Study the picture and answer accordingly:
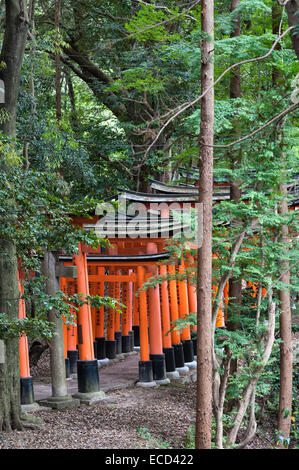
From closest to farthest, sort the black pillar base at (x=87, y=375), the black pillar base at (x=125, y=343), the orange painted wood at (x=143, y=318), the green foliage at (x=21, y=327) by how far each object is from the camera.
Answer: the green foliage at (x=21, y=327) → the black pillar base at (x=87, y=375) → the orange painted wood at (x=143, y=318) → the black pillar base at (x=125, y=343)

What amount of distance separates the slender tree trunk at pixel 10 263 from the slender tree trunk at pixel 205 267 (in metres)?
3.10

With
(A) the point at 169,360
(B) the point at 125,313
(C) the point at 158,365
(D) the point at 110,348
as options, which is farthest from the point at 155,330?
(B) the point at 125,313

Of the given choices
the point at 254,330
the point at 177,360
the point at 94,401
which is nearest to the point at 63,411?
the point at 94,401

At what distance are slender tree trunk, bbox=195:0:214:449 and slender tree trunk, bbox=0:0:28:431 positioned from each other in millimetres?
3104

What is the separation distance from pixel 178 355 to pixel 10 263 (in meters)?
8.95

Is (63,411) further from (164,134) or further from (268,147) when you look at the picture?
(164,134)

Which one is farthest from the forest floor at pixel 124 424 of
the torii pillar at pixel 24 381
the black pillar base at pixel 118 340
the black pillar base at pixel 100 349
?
the black pillar base at pixel 118 340

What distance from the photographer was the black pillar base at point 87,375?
534 inches

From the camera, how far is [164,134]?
20.7 metres

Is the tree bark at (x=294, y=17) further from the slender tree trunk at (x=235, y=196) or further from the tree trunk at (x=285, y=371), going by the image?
the tree trunk at (x=285, y=371)

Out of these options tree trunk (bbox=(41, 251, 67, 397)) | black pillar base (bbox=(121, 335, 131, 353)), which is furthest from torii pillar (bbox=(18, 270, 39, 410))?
black pillar base (bbox=(121, 335, 131, 353))

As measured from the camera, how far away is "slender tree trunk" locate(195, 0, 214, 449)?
8688mm

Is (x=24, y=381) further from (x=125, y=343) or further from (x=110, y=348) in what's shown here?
(x=125, y=343)
